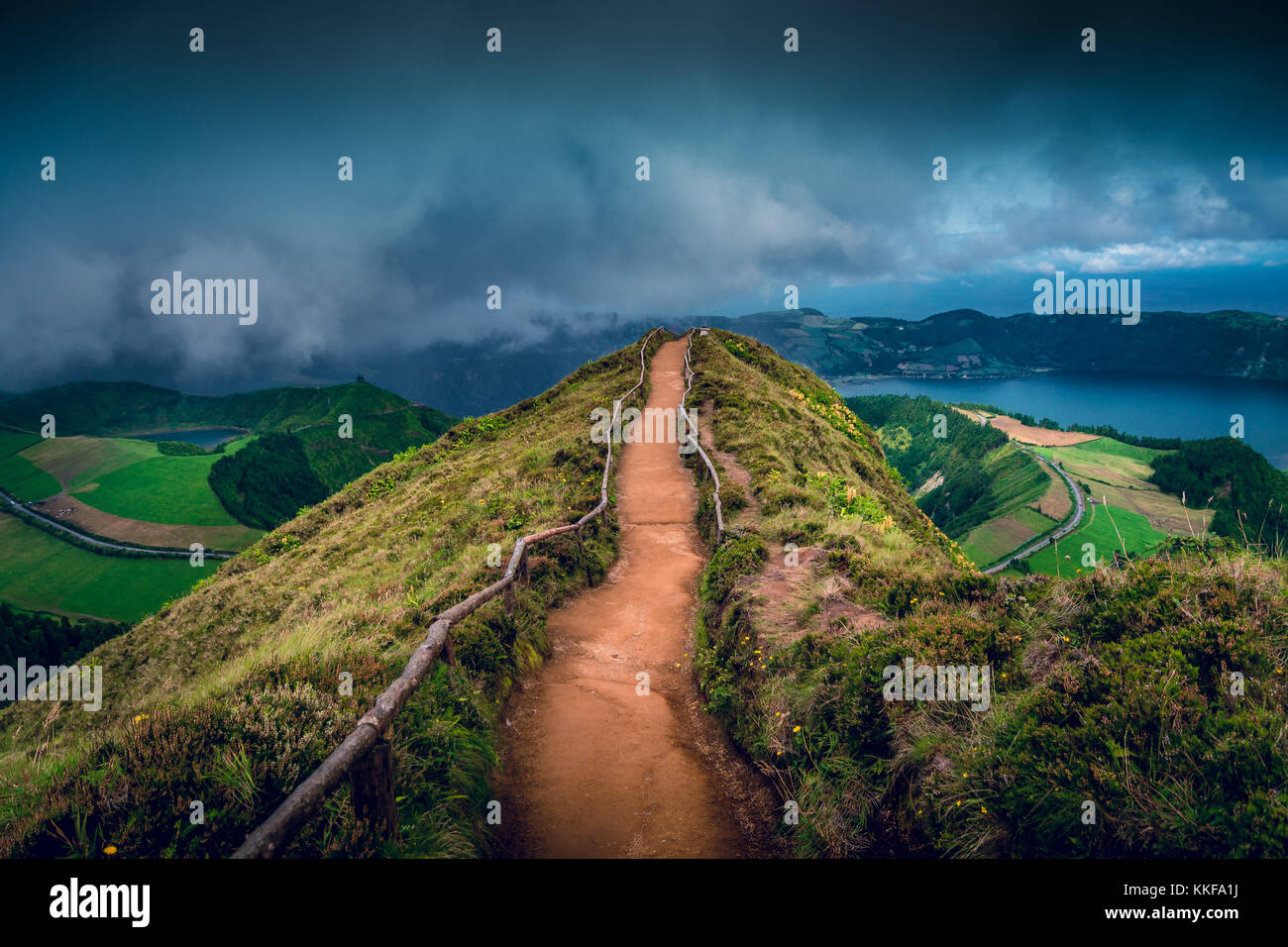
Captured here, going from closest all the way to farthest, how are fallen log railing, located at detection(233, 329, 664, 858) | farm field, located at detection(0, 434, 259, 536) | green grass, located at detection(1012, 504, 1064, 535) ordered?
fallen log railing, located at detection(233, 329, 664, 858)
green grass, located at detection(1012, 504, 1064, 535)
farm field, located at detection(0, 434, 259, 536)

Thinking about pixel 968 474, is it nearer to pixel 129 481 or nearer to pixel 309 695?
pixel 309 695

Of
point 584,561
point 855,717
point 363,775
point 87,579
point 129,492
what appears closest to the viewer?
point 363,775

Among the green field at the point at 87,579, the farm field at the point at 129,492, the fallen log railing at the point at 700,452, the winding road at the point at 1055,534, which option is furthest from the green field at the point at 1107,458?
the farm field at the point at 129,492

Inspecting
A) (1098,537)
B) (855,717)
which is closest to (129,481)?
(855,717)

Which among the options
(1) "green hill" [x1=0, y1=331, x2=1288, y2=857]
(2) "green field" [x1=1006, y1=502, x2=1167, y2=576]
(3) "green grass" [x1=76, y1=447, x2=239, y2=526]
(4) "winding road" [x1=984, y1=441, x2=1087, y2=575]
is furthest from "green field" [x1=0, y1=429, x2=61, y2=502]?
(2) "green field" [x1=1006, y1=502, x2=1167, y2=576]

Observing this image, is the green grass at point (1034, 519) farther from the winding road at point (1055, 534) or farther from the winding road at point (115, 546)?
the winding road at point (115, 546)

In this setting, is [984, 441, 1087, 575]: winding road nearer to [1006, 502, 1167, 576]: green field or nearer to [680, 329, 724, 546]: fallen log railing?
[1006, 502, 1167, 576]: green field
